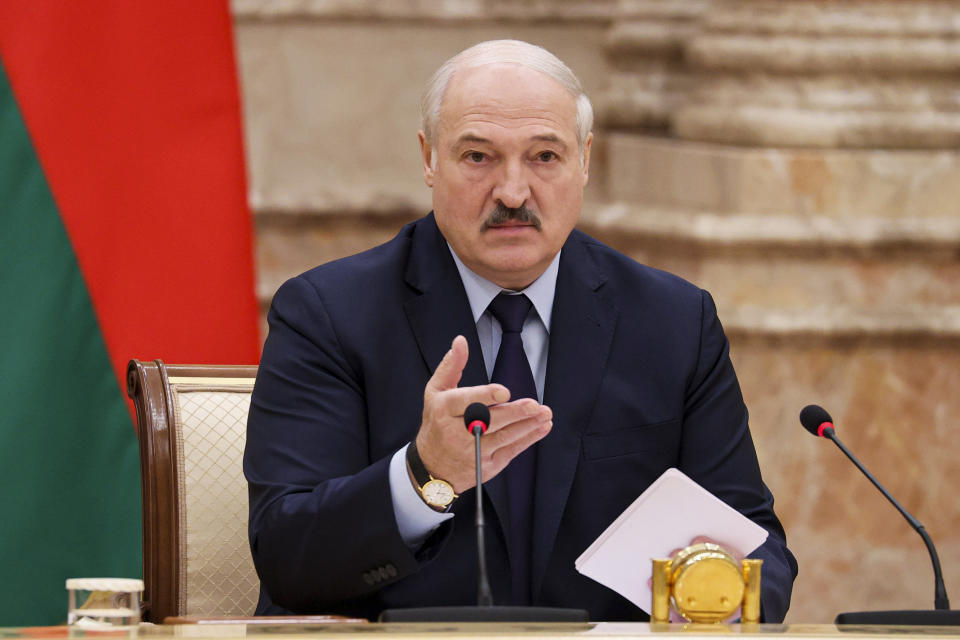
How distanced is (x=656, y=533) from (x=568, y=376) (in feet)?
1.57

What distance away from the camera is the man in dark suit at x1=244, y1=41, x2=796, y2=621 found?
2172mm

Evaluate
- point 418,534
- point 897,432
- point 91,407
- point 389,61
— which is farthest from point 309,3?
point 418,534

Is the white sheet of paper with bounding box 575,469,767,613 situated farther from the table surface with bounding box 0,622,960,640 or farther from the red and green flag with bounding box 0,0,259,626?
the red and green flag with bounding box 0,0,259,626

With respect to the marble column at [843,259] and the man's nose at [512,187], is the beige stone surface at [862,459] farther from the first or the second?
the man's nose at [512,187]

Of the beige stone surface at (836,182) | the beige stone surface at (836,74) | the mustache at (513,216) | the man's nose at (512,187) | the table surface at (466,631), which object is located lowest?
the table surface at (466,631)

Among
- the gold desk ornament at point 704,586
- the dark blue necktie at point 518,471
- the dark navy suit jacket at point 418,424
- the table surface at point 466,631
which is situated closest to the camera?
the table surface at point 466,631

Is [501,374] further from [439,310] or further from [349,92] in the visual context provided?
[349,92]

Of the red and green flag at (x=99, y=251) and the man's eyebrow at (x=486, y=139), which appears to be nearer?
the man's eyebrow at (x=486, y=139)

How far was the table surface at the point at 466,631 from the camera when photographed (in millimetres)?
1610

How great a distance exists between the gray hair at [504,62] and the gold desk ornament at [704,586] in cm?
84

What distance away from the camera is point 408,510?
2.03 m

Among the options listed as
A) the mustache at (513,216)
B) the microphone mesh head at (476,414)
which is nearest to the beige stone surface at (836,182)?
the mustache at (513,216)

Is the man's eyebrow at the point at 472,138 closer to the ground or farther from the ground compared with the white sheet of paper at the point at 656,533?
farther from the ground

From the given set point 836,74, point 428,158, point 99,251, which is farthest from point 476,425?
point 836,74
